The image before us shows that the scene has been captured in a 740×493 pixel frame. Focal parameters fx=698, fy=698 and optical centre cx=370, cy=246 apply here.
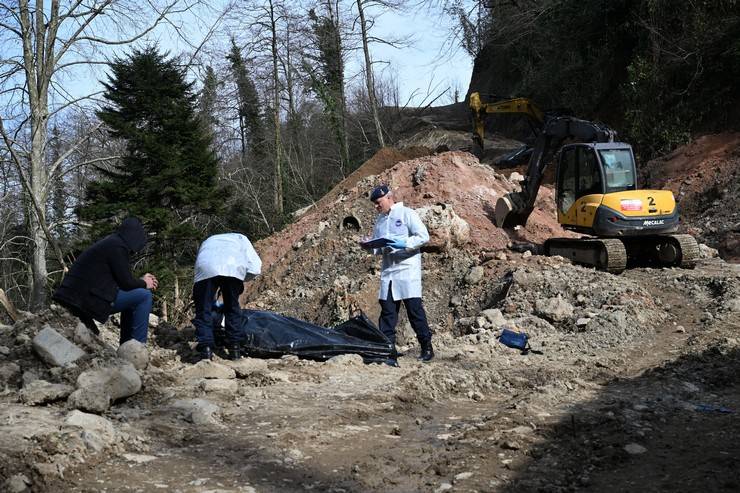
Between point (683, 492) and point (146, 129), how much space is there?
23125 millimetres

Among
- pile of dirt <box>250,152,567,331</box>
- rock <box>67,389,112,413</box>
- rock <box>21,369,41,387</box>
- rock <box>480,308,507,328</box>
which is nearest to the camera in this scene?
rock <box>67,389,112,413</box>

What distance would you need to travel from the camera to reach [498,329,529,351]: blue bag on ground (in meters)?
8.03

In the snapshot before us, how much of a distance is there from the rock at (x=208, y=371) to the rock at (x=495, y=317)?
412cm

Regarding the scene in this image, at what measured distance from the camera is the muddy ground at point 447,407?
3.70 m

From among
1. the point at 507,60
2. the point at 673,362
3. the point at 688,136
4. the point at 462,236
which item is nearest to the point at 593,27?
the point at 688,136

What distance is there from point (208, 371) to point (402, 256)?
2199 millimetres

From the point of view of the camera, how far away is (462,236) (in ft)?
40.5

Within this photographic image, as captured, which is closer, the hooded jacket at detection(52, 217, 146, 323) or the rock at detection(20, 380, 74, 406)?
the rock at detection(20, 380, 74, 406)

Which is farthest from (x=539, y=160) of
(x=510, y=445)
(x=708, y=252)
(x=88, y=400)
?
(x=88, y=400)

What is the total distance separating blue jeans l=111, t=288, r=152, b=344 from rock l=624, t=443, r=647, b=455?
13.8 feet

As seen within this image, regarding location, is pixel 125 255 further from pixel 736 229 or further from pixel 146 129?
pixel 146 129

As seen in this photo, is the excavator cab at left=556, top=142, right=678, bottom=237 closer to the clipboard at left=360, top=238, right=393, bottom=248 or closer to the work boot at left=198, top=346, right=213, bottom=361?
the clipboard at left=360, top=238, right=393, bottom=248

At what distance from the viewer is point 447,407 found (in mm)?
5434

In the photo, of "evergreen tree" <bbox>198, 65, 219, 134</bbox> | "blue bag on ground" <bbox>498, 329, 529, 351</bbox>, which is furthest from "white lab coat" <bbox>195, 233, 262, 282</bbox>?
"evergreen tree" <bbox>198, 65, 219, 134</bbox>
